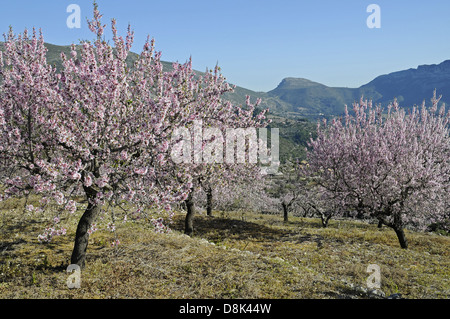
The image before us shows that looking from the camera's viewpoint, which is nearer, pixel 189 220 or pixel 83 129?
pixel 83 129

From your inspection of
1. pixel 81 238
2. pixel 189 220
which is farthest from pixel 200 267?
pixel 189 220

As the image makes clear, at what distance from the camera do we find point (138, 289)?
8.09 m

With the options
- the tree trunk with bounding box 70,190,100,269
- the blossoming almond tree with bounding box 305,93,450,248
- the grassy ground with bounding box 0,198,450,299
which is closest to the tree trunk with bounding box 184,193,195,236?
the grassy ground with bounding box 0,198,450,299

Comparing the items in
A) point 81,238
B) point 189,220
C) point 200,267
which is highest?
point 81,238

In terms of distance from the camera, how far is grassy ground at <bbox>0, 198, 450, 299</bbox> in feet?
26.9

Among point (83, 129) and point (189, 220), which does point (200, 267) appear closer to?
point (83, 129)

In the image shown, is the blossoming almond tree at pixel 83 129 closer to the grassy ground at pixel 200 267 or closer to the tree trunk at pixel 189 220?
the grassy ground at pixel 200 267

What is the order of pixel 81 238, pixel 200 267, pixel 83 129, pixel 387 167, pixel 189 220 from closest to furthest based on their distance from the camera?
pixel 83 129
pixel 81 238
pixel 200 267
pixel 189 220
pixel 387 167

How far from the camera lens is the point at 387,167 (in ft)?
58.4

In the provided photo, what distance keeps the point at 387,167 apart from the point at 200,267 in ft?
45.8

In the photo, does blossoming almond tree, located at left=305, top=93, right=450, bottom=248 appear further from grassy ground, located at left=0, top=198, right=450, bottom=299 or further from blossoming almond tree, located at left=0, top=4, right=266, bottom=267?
blossoming almond tree, located at left=0, top=4, right=266, bottom=267

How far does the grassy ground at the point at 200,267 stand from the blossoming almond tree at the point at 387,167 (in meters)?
2.75
